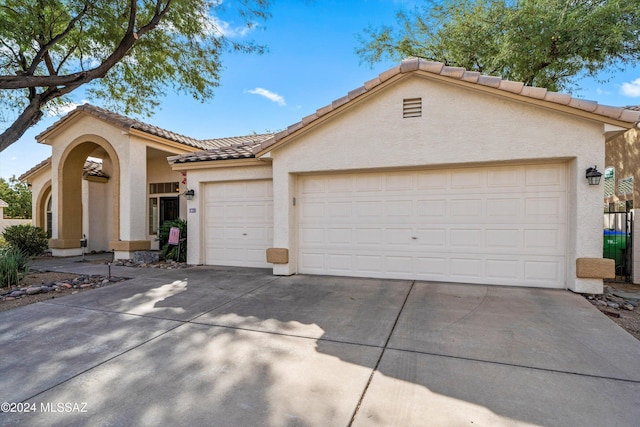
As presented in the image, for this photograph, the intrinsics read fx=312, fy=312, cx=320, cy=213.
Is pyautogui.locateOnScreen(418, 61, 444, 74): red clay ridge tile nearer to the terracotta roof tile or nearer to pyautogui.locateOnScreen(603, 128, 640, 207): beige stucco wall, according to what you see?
pyautogui.locateOnScreen(603, 128, 640, 207): beige stucco wall

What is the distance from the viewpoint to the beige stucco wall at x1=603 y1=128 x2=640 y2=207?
33.2 feet

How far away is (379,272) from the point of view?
764 cm

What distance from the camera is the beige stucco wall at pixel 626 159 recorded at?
10125mm

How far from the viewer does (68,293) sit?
672cm

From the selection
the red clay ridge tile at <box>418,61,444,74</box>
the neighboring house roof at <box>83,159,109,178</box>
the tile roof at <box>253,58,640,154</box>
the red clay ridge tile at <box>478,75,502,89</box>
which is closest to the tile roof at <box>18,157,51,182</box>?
the neighboring house roof at <box>83,159,109,178</box>

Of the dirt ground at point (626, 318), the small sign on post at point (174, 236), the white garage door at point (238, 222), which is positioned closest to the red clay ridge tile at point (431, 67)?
the white garage door at point (238, 222)

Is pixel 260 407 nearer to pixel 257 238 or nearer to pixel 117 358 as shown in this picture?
pixel 117 358

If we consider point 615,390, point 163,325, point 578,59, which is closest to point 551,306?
point 615,390

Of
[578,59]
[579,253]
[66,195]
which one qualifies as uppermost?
[578,59]

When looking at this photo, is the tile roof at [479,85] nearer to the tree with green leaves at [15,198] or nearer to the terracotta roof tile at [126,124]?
the terracotta roof tile at [126,124]

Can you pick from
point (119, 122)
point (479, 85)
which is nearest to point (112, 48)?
point (119, 122)

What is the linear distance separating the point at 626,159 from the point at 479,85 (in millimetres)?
8462

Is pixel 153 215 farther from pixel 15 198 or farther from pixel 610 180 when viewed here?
pixel 15 198

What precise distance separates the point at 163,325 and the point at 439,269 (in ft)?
18.7
